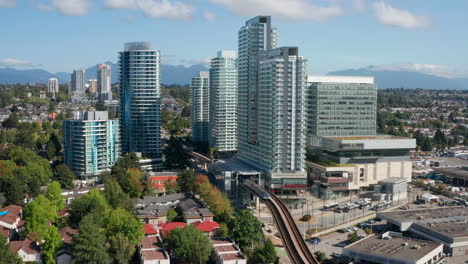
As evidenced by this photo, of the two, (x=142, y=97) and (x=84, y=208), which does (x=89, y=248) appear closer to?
(x=84, y=208)

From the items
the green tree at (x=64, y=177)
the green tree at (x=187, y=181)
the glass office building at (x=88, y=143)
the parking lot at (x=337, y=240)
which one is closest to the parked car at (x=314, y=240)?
the parking lot at (x=337, y=240)

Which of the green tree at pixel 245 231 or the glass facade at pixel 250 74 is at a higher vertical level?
the glass facade at pixel 250 74

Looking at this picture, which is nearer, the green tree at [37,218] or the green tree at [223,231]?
the green tree at [37,218]

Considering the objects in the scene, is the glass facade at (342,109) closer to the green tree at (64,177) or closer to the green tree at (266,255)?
the green tree at (64,177)

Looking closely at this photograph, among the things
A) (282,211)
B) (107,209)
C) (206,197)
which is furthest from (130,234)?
(282,211)

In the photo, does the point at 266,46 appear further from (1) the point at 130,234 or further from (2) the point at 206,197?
(1) the point at 130,234

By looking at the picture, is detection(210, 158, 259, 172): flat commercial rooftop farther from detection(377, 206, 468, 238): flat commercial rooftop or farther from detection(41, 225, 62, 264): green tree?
detection(41, 225, 62, 264): green tree

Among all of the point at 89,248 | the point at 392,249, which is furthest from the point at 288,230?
the point at 89,248
